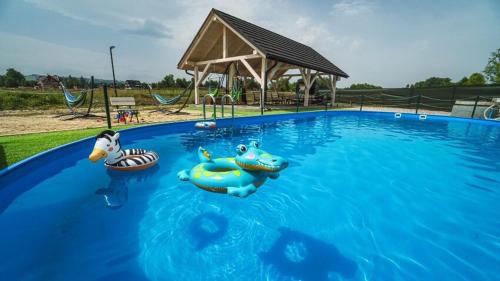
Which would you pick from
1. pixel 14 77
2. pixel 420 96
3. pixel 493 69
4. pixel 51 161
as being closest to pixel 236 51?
pixel 420 96

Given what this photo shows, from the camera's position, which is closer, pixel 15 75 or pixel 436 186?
pixel 436 186

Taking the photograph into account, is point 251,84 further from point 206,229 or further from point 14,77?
point 14,77

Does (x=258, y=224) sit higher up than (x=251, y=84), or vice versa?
(x=251, y=84)

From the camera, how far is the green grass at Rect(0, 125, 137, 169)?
431 cm

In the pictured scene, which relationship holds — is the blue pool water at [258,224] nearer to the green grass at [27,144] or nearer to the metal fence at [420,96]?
the green grass at [27,144]

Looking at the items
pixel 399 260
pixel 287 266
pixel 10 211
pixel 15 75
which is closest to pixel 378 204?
pixel 399 260

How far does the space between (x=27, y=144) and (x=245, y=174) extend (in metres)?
5.81

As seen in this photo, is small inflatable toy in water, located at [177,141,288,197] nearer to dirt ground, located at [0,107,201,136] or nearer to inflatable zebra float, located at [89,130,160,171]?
inflatable zebra float, located at [89,130,160,171]

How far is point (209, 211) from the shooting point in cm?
329

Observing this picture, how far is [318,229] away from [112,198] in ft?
10.6

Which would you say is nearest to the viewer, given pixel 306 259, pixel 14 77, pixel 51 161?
pixel 306 259

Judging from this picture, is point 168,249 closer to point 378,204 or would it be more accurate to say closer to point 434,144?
point 378,204

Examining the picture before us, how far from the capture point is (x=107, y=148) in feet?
13.5

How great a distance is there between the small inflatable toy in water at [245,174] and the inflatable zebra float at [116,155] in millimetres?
1978
